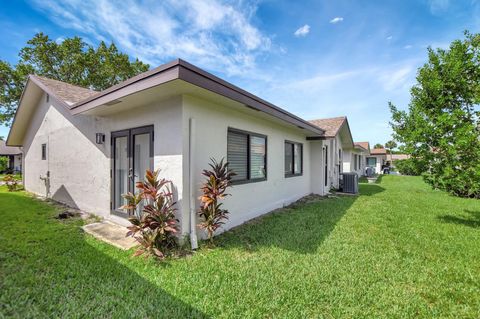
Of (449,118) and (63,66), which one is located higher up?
(63,66)

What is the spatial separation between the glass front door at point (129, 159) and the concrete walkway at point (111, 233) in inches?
14.9

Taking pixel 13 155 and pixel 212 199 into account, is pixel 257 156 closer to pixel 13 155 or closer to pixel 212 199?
pixel 212 199

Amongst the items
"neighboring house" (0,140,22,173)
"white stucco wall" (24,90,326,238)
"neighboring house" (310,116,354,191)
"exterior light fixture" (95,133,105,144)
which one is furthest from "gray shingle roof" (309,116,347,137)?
"neighboring house" (0,140,22,173)

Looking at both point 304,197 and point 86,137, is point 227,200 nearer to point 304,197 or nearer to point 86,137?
point 86,137

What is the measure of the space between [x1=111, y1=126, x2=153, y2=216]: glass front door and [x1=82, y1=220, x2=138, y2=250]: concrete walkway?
0.38 m

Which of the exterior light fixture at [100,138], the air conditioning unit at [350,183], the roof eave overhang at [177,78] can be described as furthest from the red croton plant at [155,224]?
the air conditioning unit at [350,183]

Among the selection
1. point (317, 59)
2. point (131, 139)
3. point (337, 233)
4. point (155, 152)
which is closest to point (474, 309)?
point (337, 233)

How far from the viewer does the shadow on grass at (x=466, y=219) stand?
611cm

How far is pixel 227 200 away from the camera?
518cm

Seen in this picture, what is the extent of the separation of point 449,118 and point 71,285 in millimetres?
8118

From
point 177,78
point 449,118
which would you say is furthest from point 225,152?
point 449,118

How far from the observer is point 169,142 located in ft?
14.2

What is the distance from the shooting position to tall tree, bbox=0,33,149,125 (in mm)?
18500

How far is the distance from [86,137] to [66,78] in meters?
19.3
